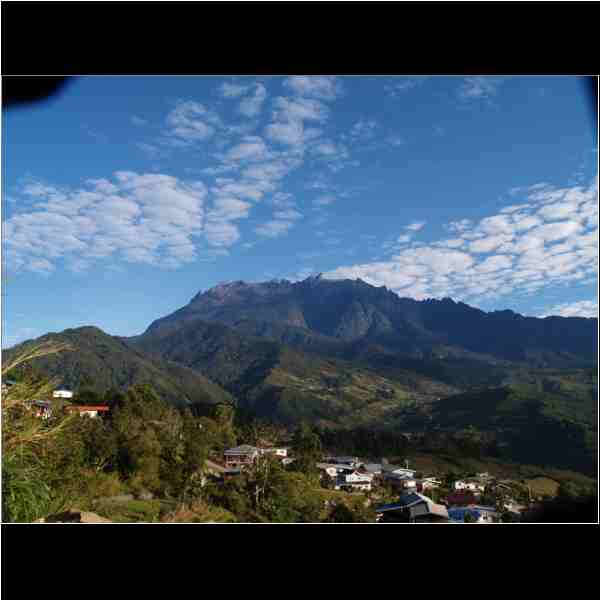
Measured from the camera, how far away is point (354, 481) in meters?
24.2

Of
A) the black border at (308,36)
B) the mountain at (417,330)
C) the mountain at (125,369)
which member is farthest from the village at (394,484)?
the mountain at (417,330)

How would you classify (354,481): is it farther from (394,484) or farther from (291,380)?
(291,380)

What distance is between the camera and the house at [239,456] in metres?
16.6

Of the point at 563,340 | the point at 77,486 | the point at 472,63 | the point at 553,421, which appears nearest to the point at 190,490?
the point at 77,486

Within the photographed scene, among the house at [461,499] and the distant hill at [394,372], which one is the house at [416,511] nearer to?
the house at [461,499]

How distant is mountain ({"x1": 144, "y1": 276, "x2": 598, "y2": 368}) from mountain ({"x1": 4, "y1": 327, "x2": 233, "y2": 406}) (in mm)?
58910

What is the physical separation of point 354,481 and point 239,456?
8268mm

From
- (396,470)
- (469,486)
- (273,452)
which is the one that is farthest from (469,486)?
(273,452)

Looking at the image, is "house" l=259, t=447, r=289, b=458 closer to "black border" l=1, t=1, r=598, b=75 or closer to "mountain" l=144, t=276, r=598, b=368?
"black border" l=1, t=1, r=598, b=75

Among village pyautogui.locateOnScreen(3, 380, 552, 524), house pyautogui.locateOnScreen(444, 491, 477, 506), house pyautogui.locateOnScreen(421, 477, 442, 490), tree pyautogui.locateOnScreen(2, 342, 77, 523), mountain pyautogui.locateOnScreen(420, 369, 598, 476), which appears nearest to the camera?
tree pyautogui.locateOnScreen(2, 342, 77, 523)

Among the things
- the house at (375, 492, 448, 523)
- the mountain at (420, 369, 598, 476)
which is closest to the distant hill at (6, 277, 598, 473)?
the mountain at (420, 369, 598, 476)

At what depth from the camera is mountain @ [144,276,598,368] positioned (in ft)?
433

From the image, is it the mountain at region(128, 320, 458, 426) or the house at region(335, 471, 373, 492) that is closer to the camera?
the house at region(335, 471, 373, 492)
